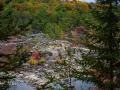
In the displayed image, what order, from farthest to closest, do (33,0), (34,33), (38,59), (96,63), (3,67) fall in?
(33,0) → (34,33) → (38,59) → (96,63) → (3,67)

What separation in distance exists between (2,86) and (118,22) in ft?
16.8

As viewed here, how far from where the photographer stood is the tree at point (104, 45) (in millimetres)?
10703

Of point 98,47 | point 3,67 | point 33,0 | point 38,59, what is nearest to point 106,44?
point 98,47

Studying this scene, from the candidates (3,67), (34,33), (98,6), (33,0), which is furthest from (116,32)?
(33,0)

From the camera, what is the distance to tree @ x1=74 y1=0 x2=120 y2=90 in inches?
421

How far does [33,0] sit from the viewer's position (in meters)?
128

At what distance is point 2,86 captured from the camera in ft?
25.7

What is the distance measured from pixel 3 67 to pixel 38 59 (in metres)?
53.3

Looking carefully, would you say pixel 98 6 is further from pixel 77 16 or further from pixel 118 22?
pixel 77 16

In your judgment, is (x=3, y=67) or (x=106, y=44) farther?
(x=106, y=44)

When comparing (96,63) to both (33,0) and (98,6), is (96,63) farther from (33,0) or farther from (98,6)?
(33,0)

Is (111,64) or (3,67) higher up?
(3,67)

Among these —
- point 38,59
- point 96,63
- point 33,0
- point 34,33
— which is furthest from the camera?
point 33,0

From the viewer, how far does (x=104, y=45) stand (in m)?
11.0
